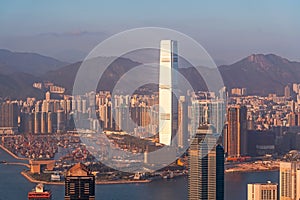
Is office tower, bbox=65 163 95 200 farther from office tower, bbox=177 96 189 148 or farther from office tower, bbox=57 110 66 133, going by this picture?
office tower, bbox=57 110 66 133

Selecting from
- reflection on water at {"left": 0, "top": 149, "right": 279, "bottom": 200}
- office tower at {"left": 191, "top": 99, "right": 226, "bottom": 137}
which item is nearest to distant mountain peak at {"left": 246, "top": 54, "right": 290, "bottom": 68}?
office tower at {"left": 191, "top": 99, "right": 226, "bottom": 137}

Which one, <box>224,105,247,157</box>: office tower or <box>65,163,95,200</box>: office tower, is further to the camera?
<box>224,105,247,157</box>: office tower

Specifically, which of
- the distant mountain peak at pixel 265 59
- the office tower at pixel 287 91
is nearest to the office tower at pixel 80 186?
the distant mountain peak at pixel 265 59

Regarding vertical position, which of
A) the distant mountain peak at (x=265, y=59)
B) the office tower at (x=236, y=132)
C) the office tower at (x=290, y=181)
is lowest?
the office tower at (x=290, y=181)

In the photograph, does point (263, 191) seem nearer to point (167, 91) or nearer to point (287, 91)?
point (167, 91)

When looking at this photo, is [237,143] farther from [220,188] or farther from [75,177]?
[75,177]

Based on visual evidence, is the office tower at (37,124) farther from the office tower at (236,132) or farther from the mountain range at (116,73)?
the office tower at (236,132)
